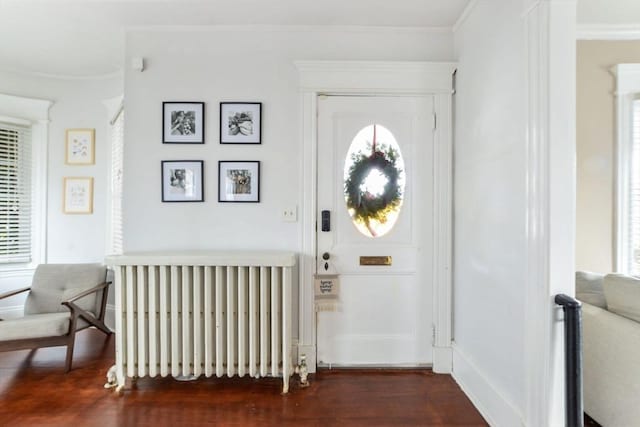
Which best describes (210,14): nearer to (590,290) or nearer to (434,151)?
(434,151)

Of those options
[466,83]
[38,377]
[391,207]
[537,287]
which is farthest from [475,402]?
[38,377]

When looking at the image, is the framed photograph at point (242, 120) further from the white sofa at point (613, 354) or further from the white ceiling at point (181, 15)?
the white sofa at point (613, 354)

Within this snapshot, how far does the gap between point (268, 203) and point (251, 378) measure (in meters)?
1.26

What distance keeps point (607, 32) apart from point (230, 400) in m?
3.91

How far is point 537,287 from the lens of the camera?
5.15 feet

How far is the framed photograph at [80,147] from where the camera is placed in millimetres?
3557

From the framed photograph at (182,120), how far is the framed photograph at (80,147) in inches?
61.3

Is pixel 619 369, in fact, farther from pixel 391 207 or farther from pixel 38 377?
pixel 38 377

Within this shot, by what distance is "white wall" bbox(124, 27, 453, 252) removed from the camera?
101 inches

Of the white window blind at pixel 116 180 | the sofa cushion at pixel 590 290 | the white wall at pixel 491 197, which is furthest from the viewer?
the white window blind at pixel 116 180

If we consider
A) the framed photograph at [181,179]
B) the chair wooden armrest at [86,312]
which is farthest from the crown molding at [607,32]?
the chair wooden armrest at [86,312]

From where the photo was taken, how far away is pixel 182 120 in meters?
2.56

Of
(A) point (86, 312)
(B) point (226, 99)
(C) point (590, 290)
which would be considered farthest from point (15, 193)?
(C) point (590, 290)

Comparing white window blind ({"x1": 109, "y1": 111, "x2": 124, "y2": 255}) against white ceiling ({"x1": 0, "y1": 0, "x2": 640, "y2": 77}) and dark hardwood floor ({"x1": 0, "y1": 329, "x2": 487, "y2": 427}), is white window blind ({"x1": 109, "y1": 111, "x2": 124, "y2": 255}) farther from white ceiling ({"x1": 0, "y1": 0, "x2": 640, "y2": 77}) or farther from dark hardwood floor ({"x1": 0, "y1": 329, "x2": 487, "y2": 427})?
dark hardwood floor ({"x1": 0, "y1": 329, "x2": 487, "y2": 427})
